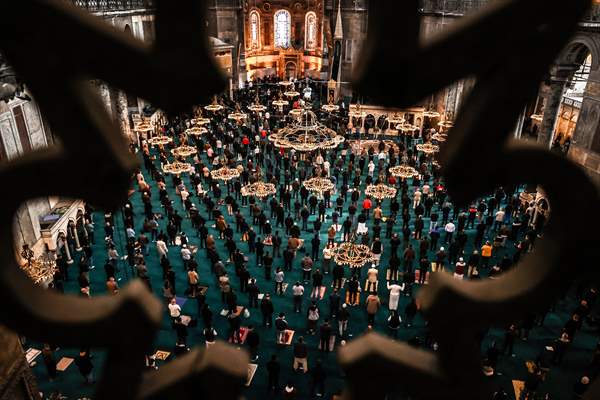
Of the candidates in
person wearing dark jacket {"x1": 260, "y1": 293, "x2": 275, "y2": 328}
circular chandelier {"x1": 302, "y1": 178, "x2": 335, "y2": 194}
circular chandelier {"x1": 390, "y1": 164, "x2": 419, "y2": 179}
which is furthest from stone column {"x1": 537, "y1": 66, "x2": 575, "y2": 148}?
person wearing dark jacket {"x1": 260, "y1": 293, "x2": 275, "y2": 328}

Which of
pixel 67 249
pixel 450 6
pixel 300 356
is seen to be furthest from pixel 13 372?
pixel 450 6

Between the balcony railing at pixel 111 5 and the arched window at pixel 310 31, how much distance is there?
20018mm

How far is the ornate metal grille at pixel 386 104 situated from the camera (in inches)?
63.7

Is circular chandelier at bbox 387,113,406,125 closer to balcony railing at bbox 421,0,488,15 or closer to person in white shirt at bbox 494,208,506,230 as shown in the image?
balcony railing at bbox 421,0,488,15

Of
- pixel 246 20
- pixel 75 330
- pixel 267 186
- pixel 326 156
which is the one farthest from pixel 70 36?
pixel 246 20

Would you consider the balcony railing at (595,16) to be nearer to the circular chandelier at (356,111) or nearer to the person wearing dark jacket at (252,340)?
the circular chandelier at (356,111)

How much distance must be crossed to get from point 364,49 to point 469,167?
628 mm

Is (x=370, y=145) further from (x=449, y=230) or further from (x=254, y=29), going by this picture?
(x=254, y=29)

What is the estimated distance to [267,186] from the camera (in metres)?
13.9

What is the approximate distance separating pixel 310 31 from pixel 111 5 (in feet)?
82.3

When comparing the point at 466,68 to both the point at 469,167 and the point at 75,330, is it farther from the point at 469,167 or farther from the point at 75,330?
the point at 75,330

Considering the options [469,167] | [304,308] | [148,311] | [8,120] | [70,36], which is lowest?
[304,308]

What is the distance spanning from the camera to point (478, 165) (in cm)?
179

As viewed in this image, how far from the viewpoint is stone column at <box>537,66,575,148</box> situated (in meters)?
16.1
